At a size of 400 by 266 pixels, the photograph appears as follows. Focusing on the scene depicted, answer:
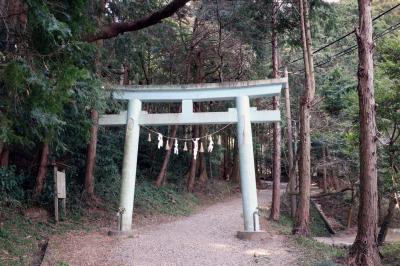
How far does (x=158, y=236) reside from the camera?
9617 mm

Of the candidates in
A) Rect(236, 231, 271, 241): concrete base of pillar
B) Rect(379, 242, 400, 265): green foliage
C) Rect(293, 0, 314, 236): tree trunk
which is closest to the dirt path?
Rect(236, 231, 271, 241): concrete base of pillar

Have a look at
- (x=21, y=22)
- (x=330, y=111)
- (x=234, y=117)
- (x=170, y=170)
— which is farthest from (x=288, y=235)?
(x=330, y=111)

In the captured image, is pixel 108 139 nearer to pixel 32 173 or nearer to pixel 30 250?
pixel 32 173

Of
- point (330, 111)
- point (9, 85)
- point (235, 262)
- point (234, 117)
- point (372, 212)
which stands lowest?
point (235, 262)

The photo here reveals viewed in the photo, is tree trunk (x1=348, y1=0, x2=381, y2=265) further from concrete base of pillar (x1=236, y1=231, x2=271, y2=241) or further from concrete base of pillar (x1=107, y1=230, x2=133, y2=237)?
concrete base of pillar (x1=107, y1=230, x2=133, y2=237)

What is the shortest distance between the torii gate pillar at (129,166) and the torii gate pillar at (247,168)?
2.71 meters

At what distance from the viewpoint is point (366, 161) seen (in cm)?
680

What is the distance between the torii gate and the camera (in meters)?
9.95

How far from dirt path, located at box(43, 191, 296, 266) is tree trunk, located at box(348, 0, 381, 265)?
133 cm

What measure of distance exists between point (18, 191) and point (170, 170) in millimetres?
9579

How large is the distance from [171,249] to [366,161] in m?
4.17

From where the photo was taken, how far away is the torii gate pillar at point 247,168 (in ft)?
32.1

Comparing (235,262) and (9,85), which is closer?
(9,85)

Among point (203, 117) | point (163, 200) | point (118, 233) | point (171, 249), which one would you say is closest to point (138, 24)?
point (203, 117)
